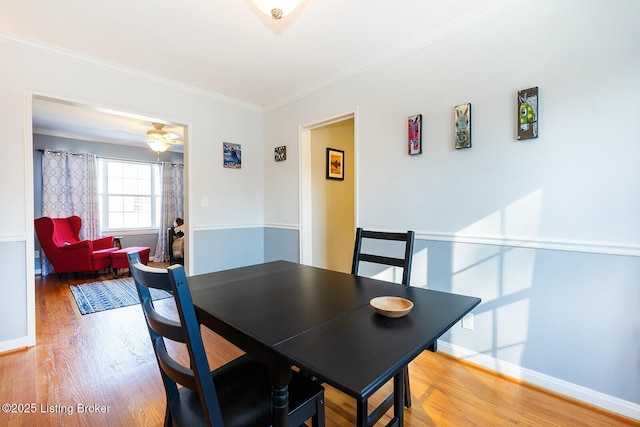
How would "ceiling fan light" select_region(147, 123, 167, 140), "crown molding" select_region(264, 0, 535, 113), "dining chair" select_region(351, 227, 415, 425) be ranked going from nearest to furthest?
"dining chair" select_region(351, 227, 415, 425)
"crown molding" select_region(264, 0, 535, 113)
"ceiling fan light" select_region(147, 123, 167, 140)

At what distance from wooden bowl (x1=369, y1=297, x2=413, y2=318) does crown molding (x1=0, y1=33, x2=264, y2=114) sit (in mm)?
2959

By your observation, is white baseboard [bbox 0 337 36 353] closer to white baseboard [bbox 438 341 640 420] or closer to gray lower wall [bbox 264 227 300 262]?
gray lower wall [bbox 264 227 300 262]

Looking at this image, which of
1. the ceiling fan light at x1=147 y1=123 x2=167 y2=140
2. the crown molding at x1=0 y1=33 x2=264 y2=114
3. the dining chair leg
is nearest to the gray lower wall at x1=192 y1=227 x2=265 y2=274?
the crown molding at x1=0 y1=33 x2=264 y2=114

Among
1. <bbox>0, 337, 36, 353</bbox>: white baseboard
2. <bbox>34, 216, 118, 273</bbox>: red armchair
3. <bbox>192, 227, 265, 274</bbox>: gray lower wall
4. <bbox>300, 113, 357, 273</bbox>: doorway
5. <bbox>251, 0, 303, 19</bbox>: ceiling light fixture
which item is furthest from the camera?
<bbox>34, 216, 118, 273</bbox>: red armchair

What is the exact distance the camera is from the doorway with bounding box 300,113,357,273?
3.28 m

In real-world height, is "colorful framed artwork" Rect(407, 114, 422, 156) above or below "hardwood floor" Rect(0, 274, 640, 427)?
above

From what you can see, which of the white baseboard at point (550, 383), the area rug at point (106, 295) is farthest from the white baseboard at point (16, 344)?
the white baseboard at point (550, 383)

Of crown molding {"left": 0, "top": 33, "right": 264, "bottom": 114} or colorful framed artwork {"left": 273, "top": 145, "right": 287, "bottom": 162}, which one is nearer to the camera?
crown molding {"left": 0, "top": 33, "right": 264, "bottom": 114}

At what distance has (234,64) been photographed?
102 inches

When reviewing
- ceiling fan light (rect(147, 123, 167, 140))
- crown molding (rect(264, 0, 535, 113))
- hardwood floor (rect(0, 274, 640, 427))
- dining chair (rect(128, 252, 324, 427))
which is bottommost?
hardwood floor (rect(0, 274, 640, 427))

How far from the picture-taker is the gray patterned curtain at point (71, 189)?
471 cm

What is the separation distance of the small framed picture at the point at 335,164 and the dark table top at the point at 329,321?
7.51 ft

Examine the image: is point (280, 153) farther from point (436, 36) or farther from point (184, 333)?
point (184, 333)

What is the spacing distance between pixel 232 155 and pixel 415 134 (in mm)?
2141
